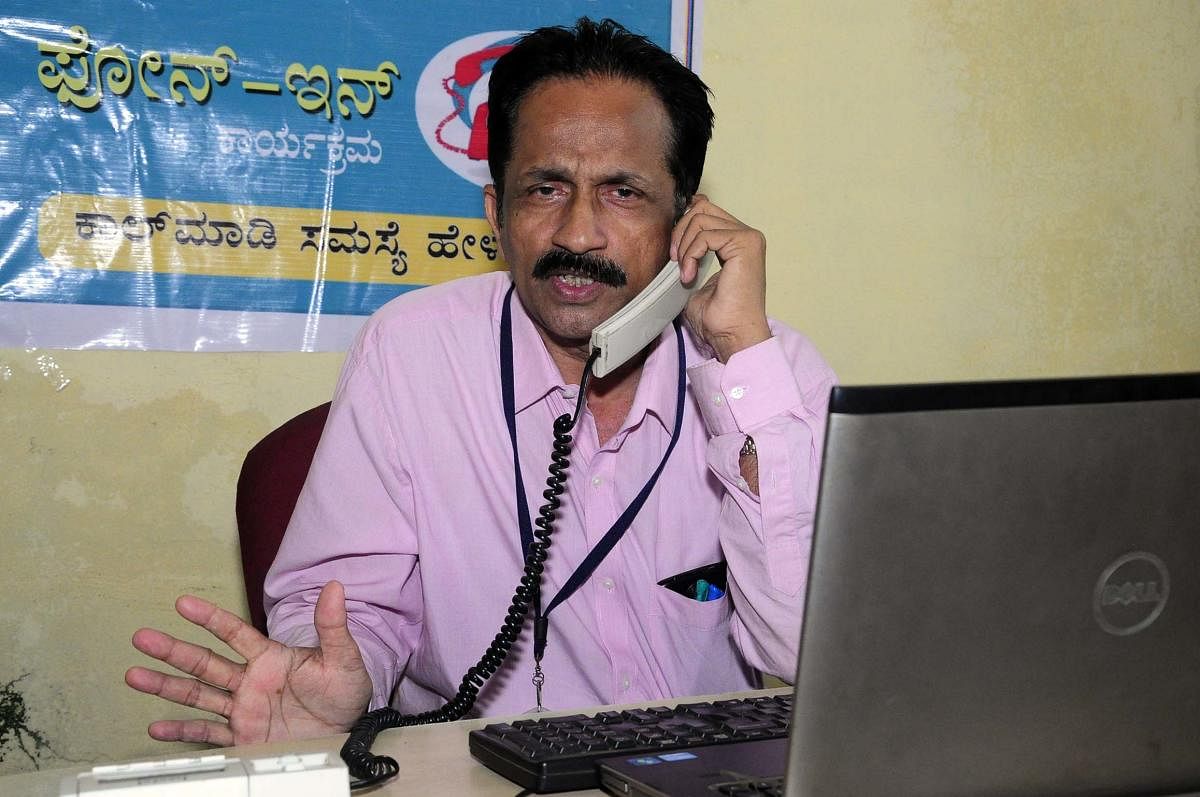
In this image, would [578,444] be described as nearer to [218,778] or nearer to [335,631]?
[335,631]

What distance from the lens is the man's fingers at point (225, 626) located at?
1183 millimetres

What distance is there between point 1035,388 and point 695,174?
4.50ft

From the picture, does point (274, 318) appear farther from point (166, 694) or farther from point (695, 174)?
point (166, 694)

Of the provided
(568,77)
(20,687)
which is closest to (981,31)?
(568,77)

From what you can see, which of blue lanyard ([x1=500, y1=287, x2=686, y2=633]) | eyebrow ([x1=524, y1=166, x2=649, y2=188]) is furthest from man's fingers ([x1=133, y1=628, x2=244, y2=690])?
eyebrow ([x1=524, y1=166, x2=649, y2=188])

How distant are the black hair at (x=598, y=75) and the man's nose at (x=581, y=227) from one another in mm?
170

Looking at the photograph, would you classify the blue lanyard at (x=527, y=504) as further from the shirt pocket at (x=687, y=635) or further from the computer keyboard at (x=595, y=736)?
Answer: the computer keyboard at (x=595, y=736)

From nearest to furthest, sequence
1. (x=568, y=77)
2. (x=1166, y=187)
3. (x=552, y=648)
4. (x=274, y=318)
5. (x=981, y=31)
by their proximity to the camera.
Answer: (x=552, y=648) < (x=568, y=77) < (x=274, y=318) < (x=981, y=31) < (x=1166, y=187)

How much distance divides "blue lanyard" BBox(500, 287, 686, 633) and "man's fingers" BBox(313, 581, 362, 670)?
449 millimetres

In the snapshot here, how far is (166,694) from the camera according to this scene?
48.6 inches

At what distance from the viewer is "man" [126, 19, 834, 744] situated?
1.66 meters

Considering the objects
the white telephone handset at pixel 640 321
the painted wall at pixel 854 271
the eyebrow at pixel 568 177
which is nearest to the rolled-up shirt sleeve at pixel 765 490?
the white telephone handset at pixel 640 321

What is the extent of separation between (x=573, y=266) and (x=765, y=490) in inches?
20.3

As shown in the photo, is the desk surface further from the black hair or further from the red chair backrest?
the black hair
